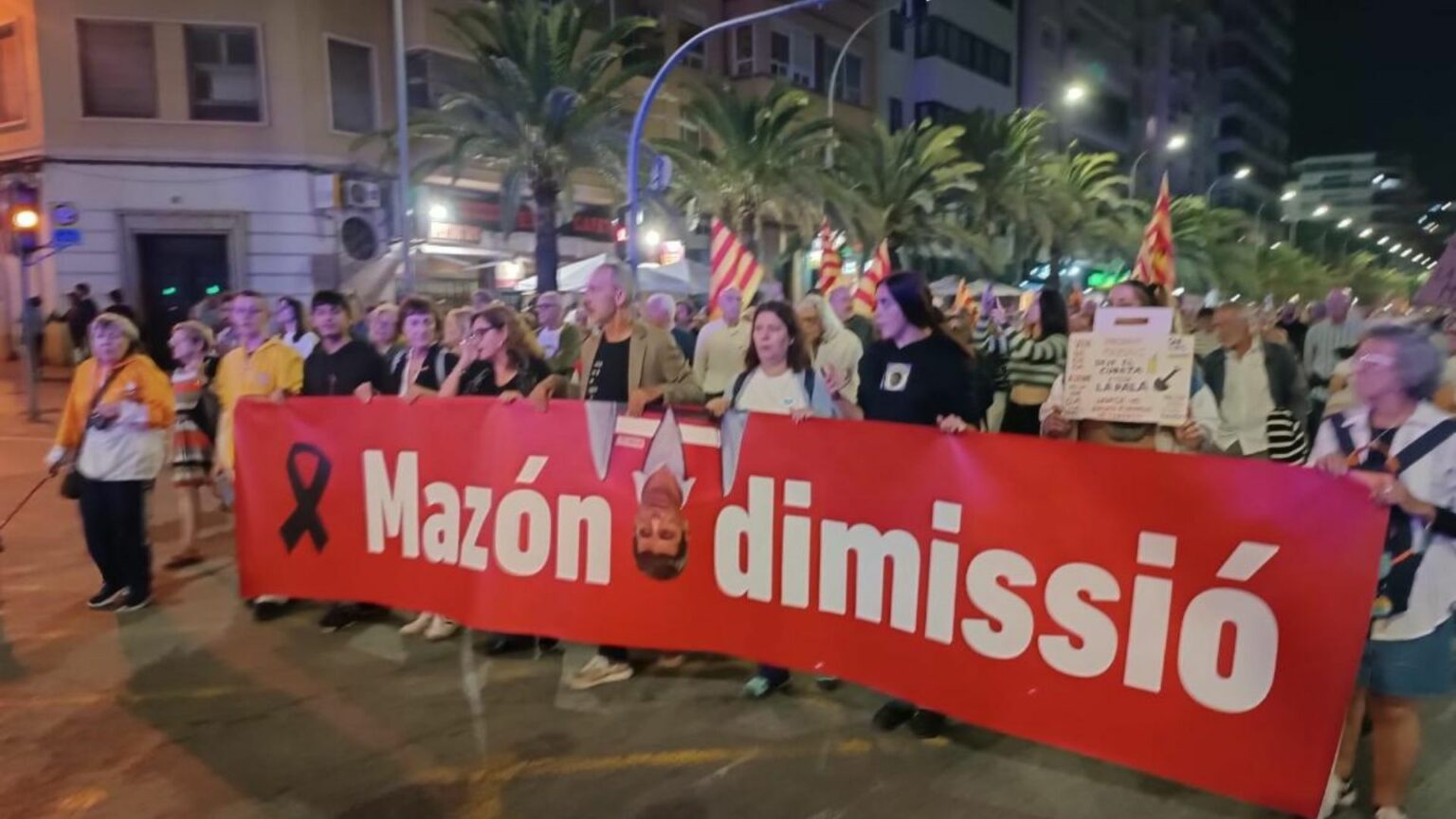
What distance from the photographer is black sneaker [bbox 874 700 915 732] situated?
4535mm

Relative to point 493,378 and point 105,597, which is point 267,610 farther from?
point 493,378

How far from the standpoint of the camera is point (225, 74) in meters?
23.6

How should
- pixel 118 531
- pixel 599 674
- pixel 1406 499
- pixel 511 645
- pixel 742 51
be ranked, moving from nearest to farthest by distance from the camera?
pixel 1406 499
pixel 599 674
pixel 511 645
pixel 118 531
pixel 742 51

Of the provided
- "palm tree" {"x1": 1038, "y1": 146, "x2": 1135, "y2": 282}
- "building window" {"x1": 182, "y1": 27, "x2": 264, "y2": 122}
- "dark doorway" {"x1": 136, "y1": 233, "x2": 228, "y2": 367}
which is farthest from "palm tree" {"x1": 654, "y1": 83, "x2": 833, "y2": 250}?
"palm tree" {"x1": 1038, "y1": 146, "x2": 1135, "y2": 282}

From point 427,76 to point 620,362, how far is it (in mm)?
23025

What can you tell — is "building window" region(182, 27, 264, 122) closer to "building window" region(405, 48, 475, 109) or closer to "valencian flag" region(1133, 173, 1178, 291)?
"building window" region(405, 48, 475, 109)

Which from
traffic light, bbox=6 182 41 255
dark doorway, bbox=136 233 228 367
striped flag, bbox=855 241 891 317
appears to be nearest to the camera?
striped flag, bbox=855 241 891 317

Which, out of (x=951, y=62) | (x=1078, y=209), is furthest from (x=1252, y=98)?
(x=1078, y=209)

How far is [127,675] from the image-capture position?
527 centimetres

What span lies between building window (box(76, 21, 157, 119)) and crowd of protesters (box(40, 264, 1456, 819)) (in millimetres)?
17474

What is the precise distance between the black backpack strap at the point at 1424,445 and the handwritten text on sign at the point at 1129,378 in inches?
41.4

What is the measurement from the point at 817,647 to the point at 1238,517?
1.78 meters

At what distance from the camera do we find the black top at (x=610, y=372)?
5.22 meters

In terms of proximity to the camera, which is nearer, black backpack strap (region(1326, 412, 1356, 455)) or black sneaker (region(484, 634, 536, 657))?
black backpack strap (region(1326, 412, 1356, 455))
